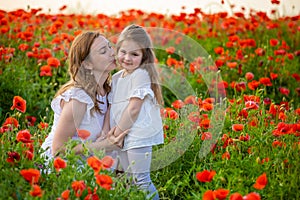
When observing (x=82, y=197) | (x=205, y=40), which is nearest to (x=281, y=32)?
(x=205, y=40)

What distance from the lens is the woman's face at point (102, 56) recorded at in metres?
3.36

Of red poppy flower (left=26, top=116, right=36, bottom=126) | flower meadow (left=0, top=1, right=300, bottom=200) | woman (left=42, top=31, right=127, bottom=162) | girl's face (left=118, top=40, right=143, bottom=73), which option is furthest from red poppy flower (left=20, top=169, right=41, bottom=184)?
red poppy flower (left=26, top=116, right=36, bottom=126)

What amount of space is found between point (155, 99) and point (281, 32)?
359 cm

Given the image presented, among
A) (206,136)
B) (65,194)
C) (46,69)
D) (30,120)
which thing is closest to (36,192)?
(65,194)

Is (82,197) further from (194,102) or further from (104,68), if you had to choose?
(194,102)

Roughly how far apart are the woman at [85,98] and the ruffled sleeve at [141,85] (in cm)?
21

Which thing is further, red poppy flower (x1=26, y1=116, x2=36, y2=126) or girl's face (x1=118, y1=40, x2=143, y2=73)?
red poppy flower (x1=26, y1=116, x2=36, y2=126)

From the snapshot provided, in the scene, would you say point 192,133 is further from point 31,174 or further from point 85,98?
point 31,174

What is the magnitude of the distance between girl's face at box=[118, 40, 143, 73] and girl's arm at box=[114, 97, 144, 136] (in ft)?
0.58

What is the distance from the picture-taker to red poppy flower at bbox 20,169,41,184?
2578 millimetres

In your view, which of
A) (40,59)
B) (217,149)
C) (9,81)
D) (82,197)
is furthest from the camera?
(40,59)

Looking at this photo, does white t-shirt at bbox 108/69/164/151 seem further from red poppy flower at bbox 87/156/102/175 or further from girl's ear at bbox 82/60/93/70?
red poppy flower at bbox 87/156/102/175

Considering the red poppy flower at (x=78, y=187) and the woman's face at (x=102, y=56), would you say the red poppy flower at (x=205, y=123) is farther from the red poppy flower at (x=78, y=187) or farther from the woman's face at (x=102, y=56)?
A: the red poppy flower at (x=78, y=187)

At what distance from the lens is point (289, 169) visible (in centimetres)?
312
